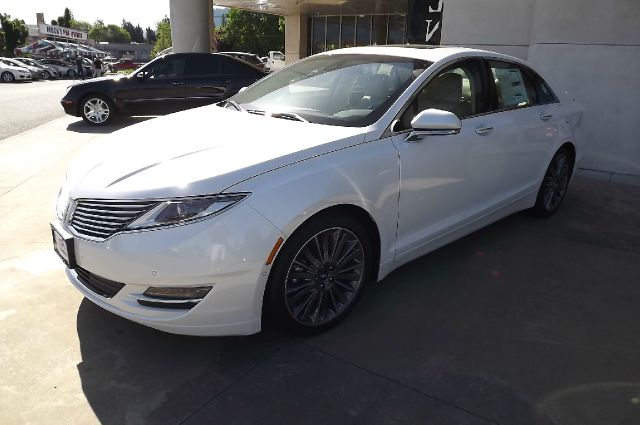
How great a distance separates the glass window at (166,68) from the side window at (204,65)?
0.18m

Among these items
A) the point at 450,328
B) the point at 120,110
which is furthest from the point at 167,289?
the point at 120,110

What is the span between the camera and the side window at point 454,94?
3.35 m

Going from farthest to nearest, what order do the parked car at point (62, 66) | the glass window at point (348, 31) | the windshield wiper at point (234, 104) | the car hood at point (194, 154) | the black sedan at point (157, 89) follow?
the parked car at point (62, 66), the glass window at point (348, 31), the black sedan at point (157, 89), the windshield wiper at point (234, 104), the car hood at point (194, 154)

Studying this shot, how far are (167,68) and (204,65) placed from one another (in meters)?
0.76

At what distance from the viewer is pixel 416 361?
282cm

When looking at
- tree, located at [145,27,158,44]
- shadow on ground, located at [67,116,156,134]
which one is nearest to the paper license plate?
shadow on ground, located at [67,116,156,134]

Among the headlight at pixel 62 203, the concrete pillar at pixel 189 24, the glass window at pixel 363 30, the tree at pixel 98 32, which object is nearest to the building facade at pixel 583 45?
the headlight at pixel 62 203

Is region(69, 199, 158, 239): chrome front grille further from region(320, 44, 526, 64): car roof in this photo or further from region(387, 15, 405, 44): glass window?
region(387, 15, 405, 44): glass window

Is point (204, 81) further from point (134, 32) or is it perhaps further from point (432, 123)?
point (134, 32)

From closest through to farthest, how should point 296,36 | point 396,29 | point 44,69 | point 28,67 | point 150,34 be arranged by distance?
point 396,29
point 296,36
point 28,67
point 44,69
point 150,34

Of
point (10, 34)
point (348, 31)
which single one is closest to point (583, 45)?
point (348, 31)

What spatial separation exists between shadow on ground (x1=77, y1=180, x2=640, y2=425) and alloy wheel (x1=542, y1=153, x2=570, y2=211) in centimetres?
129

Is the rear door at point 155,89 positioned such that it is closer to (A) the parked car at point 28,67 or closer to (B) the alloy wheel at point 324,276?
(B) the alloy wheel at point 324,276

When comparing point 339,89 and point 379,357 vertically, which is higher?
point 339,89
